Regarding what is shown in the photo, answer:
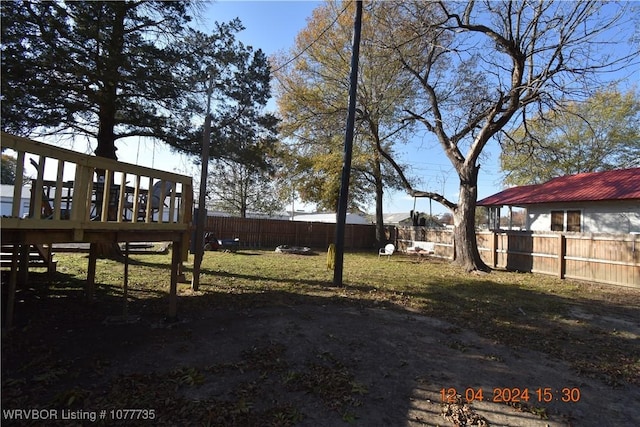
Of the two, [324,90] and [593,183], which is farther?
[324,90]

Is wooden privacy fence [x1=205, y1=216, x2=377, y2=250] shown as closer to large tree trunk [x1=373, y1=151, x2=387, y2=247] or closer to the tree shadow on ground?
large tree trunk [x1=373, y1=151, x2=387, y2=247]

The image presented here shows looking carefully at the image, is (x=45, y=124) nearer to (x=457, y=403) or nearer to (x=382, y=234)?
(x=457, y=403)

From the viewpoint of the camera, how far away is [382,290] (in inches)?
338

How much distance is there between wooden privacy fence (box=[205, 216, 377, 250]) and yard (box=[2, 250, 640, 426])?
13.5 m

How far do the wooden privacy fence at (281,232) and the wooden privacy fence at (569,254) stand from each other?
387 inches

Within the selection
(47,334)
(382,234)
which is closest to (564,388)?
(47,334)

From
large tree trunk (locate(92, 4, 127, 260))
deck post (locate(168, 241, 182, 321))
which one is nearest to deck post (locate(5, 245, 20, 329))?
deck post (locate(168, 241, 182, 321))

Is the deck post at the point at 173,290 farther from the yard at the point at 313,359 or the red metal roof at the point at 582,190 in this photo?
the red metal roof at the point at 582,190

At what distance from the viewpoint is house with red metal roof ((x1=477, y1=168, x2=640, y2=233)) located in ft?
46.8

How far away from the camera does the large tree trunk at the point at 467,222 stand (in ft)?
45.0

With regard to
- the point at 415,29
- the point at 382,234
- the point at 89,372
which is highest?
the point at 415,29

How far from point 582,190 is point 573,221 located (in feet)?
4.53

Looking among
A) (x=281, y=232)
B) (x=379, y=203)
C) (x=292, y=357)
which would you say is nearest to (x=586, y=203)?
(x=379, y=203)

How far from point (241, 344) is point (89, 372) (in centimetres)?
156
